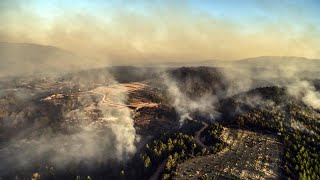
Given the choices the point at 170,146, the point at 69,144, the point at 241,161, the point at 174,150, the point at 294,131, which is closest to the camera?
the point at 241,161

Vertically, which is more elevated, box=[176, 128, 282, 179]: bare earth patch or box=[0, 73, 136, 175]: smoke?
box=[176, 128, 282, 179]: bare earth patch

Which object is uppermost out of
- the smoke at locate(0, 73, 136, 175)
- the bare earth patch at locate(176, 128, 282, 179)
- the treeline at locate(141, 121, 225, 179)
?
the treeline at locate(141, 121, 225, 179)

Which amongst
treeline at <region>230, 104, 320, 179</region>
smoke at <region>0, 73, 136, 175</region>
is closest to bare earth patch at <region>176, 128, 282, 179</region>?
treeline at <region>230, 104, 320, 179</region>

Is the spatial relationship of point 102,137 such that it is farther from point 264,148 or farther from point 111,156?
point 264,148

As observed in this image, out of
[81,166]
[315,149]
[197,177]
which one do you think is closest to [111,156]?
[81,166]

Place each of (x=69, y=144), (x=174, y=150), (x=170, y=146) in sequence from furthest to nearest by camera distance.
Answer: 1. (x=69, y=144)
2. (x=170, y=146)
3. (x=174, y=150)

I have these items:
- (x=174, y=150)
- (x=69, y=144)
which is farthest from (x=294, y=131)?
(x=69, y=144)

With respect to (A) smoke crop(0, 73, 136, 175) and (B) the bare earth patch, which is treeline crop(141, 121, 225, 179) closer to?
(B) the bare earth patch

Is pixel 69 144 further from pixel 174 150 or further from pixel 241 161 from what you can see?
pixel 241 161
